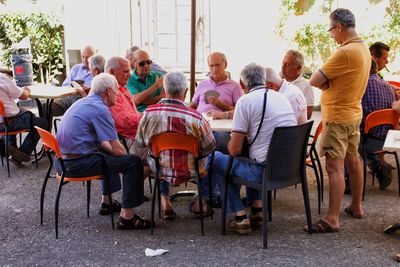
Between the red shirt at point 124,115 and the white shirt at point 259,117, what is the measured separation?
1.30 m

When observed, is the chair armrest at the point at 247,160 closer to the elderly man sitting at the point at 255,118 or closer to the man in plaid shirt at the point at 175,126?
the elderly man sitting at the point at 255,118

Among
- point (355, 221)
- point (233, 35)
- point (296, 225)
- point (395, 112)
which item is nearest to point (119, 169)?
point (296, 225)

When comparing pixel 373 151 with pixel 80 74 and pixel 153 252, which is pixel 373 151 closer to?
pixel 153 252

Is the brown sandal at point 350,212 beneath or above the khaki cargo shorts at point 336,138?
beneath

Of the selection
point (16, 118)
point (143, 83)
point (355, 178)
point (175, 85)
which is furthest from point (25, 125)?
point (355, 178)

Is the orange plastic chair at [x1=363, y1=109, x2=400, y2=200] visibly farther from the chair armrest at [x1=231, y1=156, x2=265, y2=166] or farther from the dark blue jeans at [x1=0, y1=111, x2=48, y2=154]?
the dark blue jeans at [x1=0, y1=111, x2=48, y2=154]

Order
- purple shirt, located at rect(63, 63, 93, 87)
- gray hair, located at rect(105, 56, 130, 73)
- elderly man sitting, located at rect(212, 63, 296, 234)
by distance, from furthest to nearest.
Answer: purple shirt, located at rect(63, 63, 93, 87) < gray hair, located at rect(105, 56, 130, 73) < elderly man sitting, located at rect(212, 63, 296, 234)

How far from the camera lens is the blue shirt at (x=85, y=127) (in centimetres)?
426

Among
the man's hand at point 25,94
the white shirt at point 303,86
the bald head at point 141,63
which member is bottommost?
the man's hand at point 25,94

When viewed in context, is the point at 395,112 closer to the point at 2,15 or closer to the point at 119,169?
the point at 119,169

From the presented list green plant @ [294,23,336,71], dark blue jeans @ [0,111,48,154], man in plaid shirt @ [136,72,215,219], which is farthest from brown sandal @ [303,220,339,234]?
green plant @ [294,23,336,71]

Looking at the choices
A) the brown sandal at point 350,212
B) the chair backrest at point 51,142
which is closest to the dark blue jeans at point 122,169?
the chair backrest at point 51,142

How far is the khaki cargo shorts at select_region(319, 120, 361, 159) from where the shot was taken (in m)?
4.27

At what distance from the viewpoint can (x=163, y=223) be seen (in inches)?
181
